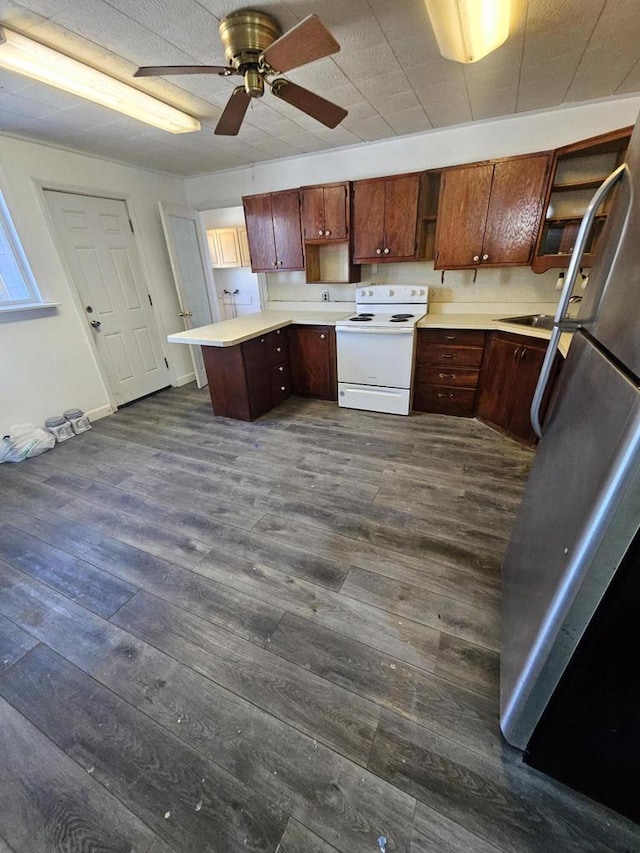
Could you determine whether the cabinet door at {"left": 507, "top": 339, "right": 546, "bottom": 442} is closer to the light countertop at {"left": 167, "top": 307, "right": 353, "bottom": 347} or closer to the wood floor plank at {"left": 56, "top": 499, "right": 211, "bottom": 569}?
the light countertop at {"left": 167, "top": 307, "right": 353, "bottom": 347}

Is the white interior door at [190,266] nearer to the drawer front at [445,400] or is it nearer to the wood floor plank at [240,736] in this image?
the drawer front at [445,400]

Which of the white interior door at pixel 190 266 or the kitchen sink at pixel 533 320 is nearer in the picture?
the kitchen sink at pixel 533 320

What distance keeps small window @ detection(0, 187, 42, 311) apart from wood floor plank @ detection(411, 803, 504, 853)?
3.91 metres

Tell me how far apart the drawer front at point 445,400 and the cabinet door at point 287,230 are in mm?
1836

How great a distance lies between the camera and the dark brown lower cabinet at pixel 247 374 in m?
3.10

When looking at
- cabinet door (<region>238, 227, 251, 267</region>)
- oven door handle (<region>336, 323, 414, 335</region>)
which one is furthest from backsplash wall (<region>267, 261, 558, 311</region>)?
cabinet door (<region>238, 227, 251, 267</region>)

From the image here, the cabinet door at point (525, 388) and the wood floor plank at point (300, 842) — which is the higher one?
the cabinet door at point (525, 388)

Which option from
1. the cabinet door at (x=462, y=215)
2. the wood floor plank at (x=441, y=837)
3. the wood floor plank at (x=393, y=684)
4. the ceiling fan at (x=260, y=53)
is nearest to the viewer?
the wood floor plank at (x=441, y=837)

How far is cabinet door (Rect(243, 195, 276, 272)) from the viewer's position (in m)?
3.53

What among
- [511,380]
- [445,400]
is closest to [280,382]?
[445,400]

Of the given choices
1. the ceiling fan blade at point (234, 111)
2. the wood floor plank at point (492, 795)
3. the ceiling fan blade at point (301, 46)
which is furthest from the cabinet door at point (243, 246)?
the wood floor plank at point (492, 795)

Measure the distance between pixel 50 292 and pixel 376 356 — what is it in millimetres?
3038

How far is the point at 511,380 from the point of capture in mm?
2658

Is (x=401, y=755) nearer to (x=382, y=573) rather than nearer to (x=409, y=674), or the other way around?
(x=409, y=674)
